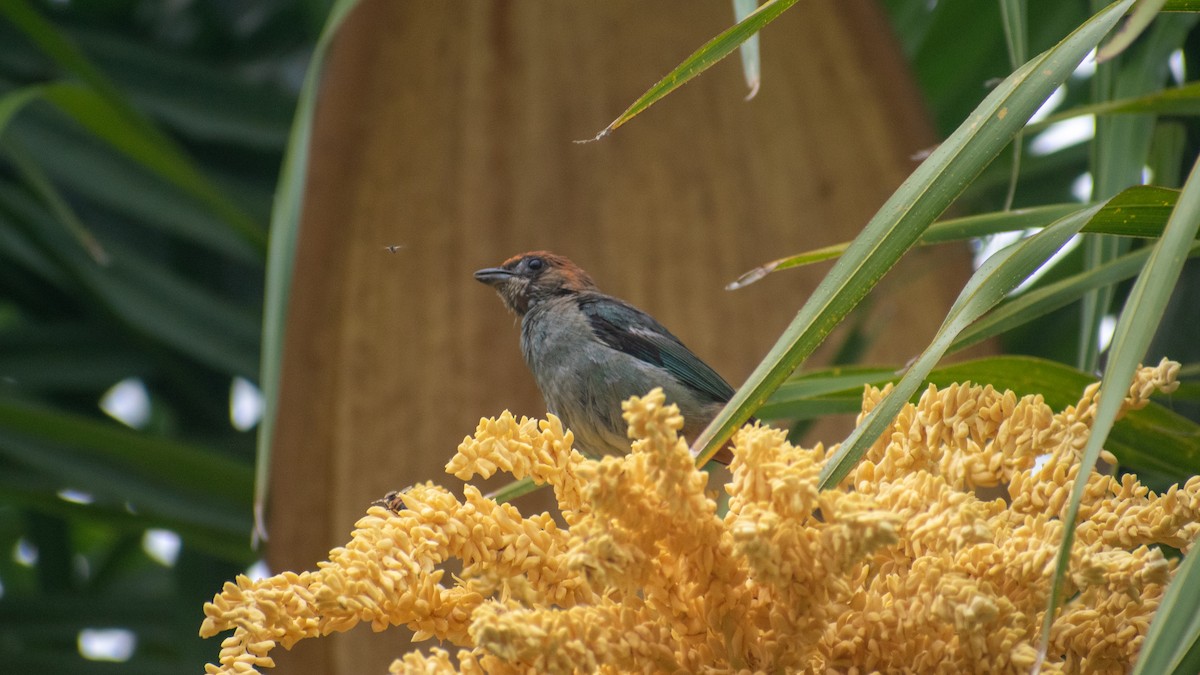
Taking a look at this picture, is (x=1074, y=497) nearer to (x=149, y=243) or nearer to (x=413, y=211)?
(x=413, y=211)

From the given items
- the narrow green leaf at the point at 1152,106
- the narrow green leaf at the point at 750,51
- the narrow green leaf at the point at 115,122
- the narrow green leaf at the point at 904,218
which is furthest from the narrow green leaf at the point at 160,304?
the narrow green leaf at the point at 904,218

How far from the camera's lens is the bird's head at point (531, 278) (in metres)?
2.86

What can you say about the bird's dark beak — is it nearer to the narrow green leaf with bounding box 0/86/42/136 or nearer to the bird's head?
the bird's head

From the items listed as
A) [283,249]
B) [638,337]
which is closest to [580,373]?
Answer: [638,337]

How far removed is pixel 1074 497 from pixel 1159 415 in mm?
704

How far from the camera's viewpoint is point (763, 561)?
977 millimetres

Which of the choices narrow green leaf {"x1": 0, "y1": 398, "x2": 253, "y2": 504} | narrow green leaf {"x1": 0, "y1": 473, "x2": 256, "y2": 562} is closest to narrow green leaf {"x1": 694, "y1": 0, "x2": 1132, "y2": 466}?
narrow green leaf {"x1": 0, "y1": 398, "x2": 253, "y2": 504}

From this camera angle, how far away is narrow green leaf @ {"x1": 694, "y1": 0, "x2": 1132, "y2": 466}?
113 cm

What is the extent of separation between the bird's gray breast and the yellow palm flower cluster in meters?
1.39

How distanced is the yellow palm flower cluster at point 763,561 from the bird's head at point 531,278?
1691 mm

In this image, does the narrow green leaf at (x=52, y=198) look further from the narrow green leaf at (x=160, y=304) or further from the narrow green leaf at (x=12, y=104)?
the narrow green leaf at (x=160, y=304)

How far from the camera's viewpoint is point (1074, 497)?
0.92 m

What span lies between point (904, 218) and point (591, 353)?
1638 millimetres

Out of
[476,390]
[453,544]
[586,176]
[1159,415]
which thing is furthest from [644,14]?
[453,544]
